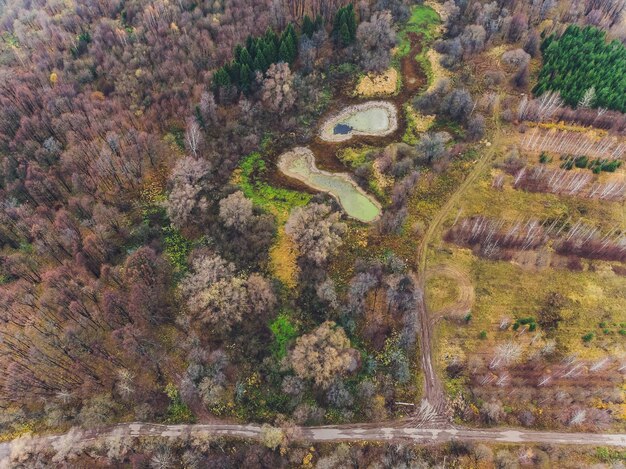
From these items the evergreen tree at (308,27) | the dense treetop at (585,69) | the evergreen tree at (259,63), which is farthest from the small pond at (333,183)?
the dense treetop at (585,69)

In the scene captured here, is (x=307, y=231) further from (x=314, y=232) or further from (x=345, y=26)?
(x=345, y=26)

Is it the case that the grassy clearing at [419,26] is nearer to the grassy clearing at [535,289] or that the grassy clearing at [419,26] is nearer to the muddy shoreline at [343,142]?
the muddy shoreline at [343,142]

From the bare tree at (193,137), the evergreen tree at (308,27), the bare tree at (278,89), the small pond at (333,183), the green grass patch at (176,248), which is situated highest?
the evergreen tree at (308,27)

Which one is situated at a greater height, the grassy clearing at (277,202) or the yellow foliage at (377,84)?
the yellow foliage at (377,84)

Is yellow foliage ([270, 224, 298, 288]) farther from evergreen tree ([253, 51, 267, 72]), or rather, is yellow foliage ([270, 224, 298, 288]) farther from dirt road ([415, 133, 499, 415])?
evergreen tree ([253, 51, 267, 72])

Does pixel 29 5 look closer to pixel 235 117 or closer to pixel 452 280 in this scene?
pixel 235 117

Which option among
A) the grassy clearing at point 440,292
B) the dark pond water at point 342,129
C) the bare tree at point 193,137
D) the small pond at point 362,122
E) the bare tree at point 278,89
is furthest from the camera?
the dark pond water at point 342,129

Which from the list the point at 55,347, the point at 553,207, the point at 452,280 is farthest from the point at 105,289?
the point at 553,207
